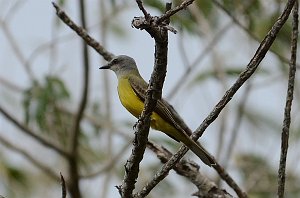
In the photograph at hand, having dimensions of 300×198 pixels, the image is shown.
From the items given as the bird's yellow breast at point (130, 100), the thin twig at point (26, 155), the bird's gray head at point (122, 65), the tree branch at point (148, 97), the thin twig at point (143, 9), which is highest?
the thin twig at point (26, 155)

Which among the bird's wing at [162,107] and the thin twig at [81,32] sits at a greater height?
the thin twig at [81,32]

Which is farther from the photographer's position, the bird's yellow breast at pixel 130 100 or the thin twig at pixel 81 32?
the thin twig at pixel 81 32

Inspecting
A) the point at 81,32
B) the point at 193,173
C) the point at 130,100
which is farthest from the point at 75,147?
the point at 130,100

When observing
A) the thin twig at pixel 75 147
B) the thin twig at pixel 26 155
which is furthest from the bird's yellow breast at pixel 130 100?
the thin twig at pixel 26 155

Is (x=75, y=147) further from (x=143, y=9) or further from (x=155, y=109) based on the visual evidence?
(x=143, y=9)

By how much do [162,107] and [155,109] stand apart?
0.08 metres

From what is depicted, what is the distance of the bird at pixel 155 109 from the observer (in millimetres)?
4309

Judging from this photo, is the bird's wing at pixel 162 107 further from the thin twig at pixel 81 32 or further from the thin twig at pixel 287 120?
the thin twig at pixel 81 32

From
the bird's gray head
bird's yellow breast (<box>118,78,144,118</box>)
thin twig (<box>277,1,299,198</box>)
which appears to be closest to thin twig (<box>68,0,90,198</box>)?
the bird's gray head

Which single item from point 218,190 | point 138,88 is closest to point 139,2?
point 138,88

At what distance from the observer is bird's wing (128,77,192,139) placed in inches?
169

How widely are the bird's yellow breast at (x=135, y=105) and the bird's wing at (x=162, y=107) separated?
0.03 metres

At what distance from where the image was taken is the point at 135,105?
4797 millimetres

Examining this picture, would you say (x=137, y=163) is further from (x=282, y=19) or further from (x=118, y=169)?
(x=118, y=169)
